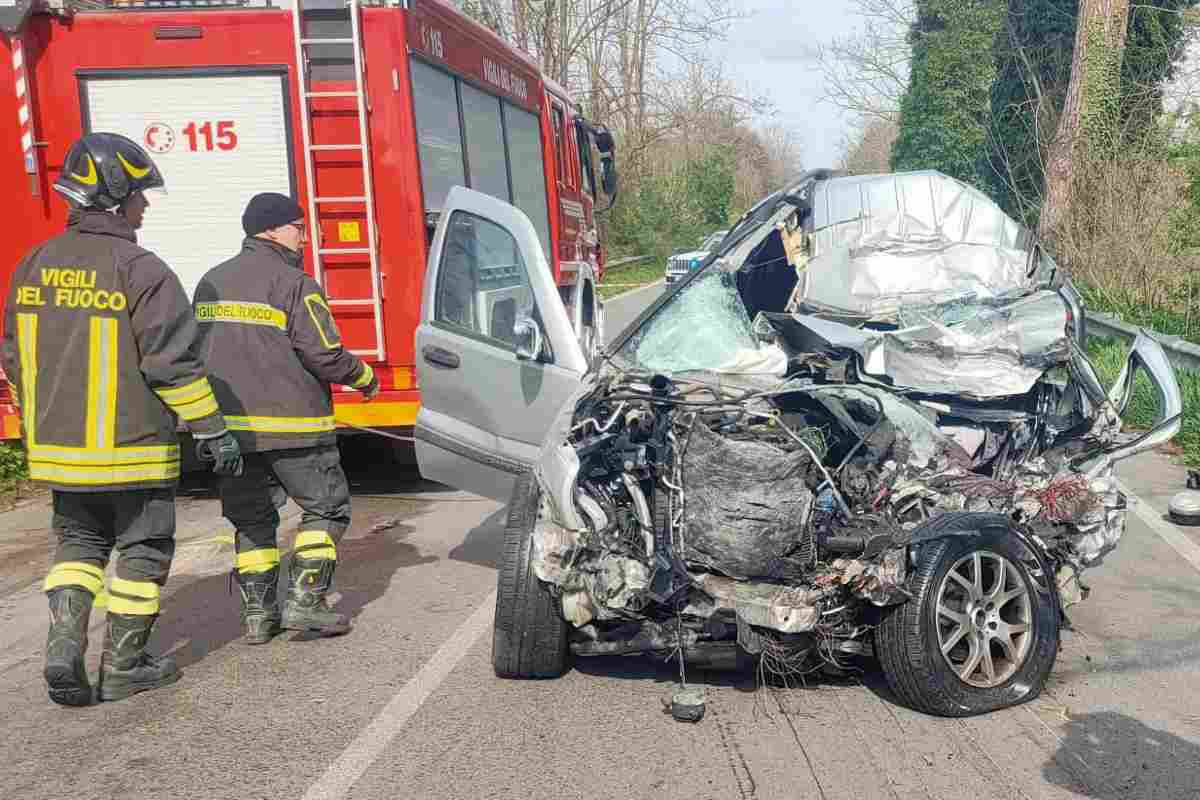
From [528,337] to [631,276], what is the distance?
32.2 m

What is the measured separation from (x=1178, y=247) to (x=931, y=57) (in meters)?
20.7

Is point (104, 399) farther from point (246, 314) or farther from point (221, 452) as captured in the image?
point (246, 314)

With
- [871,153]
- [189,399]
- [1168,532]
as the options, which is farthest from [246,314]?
[871,153]

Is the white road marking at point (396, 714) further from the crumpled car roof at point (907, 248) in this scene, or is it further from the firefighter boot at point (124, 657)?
the crumpled car roof at point (907, 248)

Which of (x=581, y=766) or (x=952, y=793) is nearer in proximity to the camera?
(x=952, y=793)

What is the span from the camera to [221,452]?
442 centimetres

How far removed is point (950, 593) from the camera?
4.04 m

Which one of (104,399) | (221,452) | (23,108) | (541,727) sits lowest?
(541,727)

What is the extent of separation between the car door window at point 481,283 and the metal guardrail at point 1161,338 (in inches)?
168

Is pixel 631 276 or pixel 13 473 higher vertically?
pixel 631 276

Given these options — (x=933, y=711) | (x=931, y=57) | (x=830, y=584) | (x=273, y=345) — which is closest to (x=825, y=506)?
(x=830, y=584)

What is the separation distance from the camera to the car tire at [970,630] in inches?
153

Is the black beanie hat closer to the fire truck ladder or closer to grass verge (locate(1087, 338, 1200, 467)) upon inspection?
the fire truck ladder

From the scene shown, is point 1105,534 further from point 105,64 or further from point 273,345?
point 105,64
